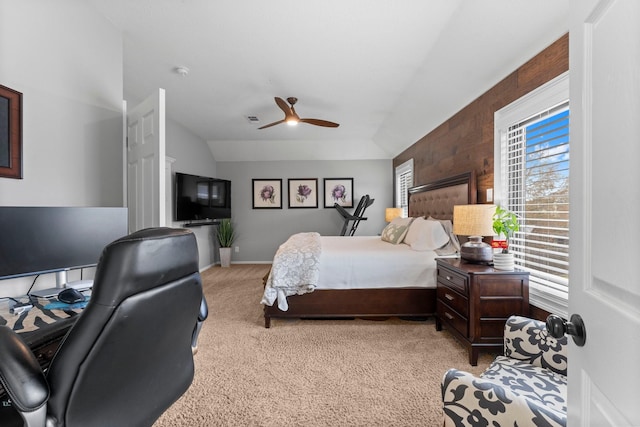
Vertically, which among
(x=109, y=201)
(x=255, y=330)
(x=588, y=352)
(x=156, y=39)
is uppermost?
(x=156, y=39)

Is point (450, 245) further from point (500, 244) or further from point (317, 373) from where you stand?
point (317, 373)

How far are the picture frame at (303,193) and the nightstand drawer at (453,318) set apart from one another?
3917mm

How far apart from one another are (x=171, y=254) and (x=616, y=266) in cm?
108

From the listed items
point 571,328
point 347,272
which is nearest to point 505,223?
point 347,272

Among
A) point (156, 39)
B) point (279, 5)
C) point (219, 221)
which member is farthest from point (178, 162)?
point (279, 5)

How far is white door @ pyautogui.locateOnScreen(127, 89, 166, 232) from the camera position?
185 cm

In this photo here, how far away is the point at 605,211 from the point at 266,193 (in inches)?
230

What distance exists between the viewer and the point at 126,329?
29.4 inches

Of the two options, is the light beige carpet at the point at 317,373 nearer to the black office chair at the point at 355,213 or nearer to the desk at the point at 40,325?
the desk at the point at 40,325

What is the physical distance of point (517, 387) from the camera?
1.17m

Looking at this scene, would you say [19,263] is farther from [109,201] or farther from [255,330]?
[255,330]

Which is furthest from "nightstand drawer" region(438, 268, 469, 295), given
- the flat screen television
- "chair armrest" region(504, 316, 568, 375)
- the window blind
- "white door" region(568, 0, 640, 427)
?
the flat screen television

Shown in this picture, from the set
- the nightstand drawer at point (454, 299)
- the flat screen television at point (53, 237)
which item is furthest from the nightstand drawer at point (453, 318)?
the flat screen television at point (53, 237)

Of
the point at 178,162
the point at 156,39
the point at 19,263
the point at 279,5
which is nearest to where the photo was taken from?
the point at 19,263
